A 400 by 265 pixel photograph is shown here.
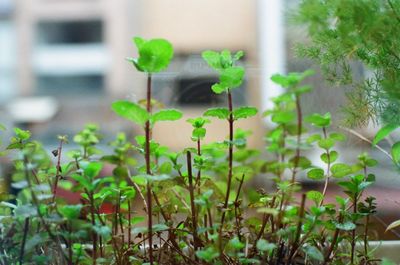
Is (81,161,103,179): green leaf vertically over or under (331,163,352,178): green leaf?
over

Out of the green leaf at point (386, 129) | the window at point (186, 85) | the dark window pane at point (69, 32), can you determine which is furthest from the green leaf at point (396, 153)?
the dark window pane at point (69, 32)

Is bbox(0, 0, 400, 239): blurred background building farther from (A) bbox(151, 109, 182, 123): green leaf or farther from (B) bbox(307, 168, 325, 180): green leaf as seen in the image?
(A) bbox(151, 109, 182, 123): green leaf

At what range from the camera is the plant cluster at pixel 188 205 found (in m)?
0.50

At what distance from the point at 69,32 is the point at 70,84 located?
1.68ft

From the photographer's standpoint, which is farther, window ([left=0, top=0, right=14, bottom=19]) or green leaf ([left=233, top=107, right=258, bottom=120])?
window ([left=0, top=0, right=14, bottom=19])

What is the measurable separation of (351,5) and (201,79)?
0.54 metres

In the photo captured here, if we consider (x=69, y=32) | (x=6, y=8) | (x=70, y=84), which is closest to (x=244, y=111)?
(x=70, y=84)

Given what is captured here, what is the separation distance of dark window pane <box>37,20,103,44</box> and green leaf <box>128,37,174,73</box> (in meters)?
Answer: 4.58

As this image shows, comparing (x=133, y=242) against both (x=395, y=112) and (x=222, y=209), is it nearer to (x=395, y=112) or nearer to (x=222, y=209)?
(x=222, y=209)

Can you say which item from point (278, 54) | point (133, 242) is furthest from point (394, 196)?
point (278, 54)

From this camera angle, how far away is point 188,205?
62cm

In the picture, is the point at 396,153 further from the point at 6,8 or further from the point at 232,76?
the point at 6,8

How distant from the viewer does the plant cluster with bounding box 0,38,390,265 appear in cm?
50

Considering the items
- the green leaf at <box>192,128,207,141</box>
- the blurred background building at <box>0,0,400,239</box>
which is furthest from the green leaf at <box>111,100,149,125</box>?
the blurred background building at <box>0,0,400,239</box>
